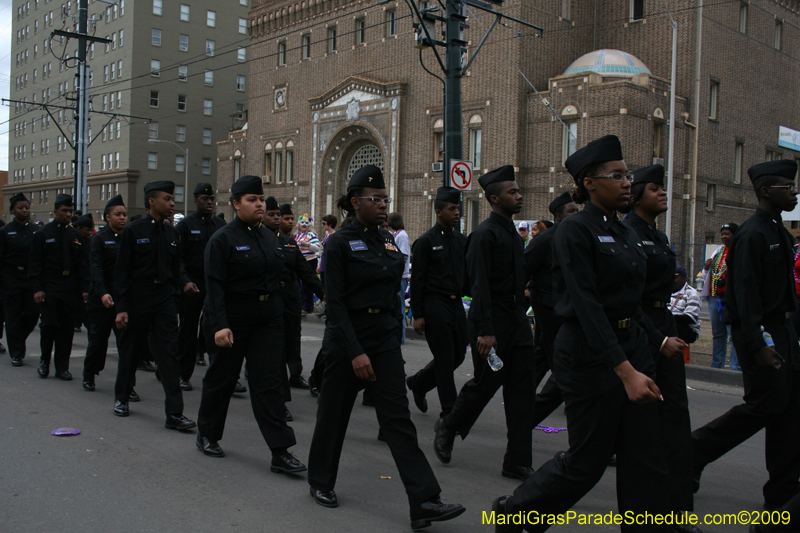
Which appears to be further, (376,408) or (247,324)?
(247,324)

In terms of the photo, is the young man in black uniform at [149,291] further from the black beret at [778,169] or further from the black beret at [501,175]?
the black beret at [778,169]

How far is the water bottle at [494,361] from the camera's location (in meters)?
5.16

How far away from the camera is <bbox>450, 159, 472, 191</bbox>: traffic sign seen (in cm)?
1292

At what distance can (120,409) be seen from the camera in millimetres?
6883

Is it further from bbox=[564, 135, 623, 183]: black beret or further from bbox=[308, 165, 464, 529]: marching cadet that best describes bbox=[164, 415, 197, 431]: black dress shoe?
bbox=[564, 135, 623, 183]: black beret

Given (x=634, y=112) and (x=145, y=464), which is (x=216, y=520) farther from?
(x=634, y=112)

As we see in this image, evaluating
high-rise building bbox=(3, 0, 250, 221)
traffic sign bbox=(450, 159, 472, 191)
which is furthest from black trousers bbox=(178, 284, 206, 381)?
high-rise building bbox=(3, 0, 250, 221)

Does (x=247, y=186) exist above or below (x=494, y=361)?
above

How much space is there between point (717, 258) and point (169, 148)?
58.7 metres

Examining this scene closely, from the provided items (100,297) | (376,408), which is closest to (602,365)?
(376,408)

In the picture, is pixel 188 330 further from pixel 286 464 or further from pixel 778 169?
pixel 778 169

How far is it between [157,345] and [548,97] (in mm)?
25223

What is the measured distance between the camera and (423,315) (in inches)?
251

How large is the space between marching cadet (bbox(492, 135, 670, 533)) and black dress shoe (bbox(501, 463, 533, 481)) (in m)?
1.50
